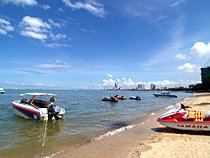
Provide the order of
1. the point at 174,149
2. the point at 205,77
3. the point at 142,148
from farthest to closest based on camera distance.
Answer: the point at 205,77 < the point at 142,148 < the point at 174,149

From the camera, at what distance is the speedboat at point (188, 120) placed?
508 inches

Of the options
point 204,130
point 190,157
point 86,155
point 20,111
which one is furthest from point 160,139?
point 20,111

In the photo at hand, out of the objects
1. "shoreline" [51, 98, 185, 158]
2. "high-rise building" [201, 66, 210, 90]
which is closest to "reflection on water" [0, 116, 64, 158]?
"shoreline" [51, 98, 185, 158]

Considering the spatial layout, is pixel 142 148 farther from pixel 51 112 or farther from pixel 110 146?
pixel 51 112

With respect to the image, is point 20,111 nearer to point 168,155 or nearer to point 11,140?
point 11,140

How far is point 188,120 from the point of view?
13.3 metres

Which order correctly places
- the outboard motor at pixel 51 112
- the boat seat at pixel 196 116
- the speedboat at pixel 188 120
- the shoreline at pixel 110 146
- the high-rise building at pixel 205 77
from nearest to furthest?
the shoreline at pixel 110 146 → the speedboat at pixel 188 120 → the boat seat at pixel 196 116 → the outboard motor at pixel 51 112 → the high-rise building at pixel 205 77

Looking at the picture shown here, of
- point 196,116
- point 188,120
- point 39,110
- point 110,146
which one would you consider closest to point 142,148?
point 110,146

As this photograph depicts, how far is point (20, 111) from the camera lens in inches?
858

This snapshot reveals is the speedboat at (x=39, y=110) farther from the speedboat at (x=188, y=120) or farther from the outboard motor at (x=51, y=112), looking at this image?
the speedboat at (x=188, y=120)

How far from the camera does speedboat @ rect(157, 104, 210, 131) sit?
12.9m

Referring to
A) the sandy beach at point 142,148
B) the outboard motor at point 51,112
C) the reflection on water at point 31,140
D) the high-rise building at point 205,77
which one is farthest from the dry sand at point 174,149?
the high-rise building at point 205,77

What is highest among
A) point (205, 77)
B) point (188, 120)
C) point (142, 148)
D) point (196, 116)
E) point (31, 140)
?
point (205, 77)

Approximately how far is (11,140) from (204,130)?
1112cm
